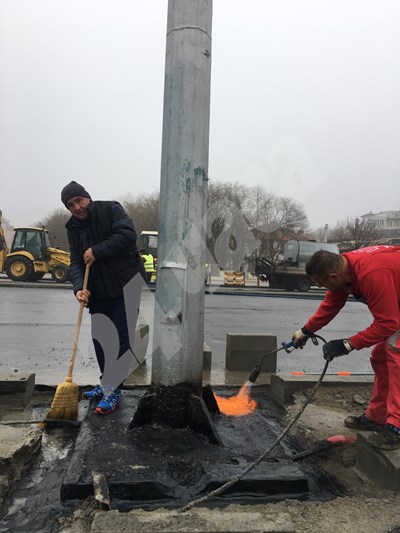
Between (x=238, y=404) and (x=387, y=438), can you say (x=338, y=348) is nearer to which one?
(x=387, y=438)

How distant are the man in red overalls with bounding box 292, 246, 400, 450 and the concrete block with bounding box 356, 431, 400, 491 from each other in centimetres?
6

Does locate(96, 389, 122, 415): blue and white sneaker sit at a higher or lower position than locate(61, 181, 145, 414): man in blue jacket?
lower

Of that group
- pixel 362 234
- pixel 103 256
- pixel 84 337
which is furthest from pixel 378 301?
pixel 362 234

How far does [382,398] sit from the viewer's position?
3.28m

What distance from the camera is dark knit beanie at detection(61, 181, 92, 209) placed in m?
3.53

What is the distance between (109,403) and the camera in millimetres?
3467

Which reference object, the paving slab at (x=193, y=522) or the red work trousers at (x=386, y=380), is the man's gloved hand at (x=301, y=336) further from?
the paving slab at (x=193, y=522)

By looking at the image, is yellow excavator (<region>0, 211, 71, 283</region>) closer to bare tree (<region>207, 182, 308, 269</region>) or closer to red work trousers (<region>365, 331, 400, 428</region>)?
bare tree (<region>207, 182, 308, 269</region>)

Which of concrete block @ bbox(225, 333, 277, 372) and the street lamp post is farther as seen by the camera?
concrete block @ bbox(225, 333, 277, 372)

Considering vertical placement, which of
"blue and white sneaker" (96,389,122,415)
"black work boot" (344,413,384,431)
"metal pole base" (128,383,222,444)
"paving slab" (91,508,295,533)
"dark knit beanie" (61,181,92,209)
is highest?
"dark knit beanie" (61,181,92,209)

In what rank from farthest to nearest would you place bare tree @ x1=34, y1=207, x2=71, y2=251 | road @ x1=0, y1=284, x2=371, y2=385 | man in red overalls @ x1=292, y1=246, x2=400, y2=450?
bare tree @ x1=34, y1=207, x2=71, y2=251 → road @ x1=0, y1=284, x2=371, y2=385 → man in red overalls @ x1=292, y1=246, x2=400, y2=450

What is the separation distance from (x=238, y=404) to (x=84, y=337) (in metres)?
4.65

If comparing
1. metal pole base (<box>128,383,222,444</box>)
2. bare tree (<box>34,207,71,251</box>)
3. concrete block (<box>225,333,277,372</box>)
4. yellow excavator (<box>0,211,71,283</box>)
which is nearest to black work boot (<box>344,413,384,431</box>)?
metal pole base (<box>128,383,222,444</box>)

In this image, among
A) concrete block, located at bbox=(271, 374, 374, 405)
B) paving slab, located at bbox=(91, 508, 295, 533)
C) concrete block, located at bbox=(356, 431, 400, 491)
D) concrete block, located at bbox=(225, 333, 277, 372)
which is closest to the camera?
paving slab, located at bbox=(91, 508, 295, 533)
